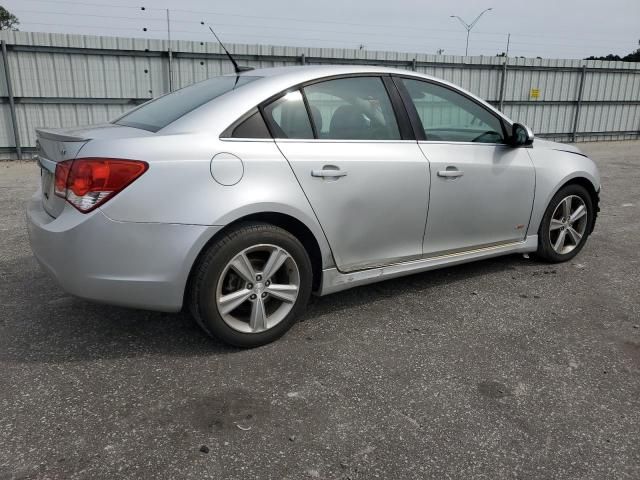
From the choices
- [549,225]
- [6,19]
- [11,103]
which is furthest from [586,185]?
[6,19]

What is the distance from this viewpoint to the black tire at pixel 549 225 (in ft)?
14.8

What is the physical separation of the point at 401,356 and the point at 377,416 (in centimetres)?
62

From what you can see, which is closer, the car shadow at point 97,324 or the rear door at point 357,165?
the car shadow at point 97,324

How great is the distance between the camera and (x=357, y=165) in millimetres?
3336

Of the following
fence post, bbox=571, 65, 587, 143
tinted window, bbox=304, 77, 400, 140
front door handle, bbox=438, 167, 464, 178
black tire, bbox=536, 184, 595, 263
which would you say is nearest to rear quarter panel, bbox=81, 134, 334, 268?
tinted window, bbox=304, 77, 400, 140

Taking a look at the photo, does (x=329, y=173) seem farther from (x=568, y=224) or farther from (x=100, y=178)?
(x=568, y=224)

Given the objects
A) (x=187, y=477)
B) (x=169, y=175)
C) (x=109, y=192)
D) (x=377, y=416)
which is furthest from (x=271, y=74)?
(x=187, y=477)

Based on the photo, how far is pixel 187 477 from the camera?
2.10 m

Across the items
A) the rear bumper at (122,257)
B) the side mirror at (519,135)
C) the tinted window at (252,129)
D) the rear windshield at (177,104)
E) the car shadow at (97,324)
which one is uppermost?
the rear windshield at (177,104)

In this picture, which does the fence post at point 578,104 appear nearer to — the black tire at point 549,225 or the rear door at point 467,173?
the black tire at point 549,225

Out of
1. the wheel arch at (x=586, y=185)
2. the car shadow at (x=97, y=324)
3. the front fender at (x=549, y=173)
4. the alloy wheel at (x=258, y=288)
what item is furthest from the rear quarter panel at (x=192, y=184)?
the wheel arch at (x=586, y=185)

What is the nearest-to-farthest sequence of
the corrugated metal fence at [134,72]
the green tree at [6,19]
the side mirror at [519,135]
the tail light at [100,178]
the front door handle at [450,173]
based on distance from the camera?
the tail light at [100,178] < the front door handle at [450,173] < the side mirror at [519,135] < the corrugated metal fence at [134,72] < the green tree at [6,19]

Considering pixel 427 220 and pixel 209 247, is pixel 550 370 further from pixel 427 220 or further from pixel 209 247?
pixel 209 247

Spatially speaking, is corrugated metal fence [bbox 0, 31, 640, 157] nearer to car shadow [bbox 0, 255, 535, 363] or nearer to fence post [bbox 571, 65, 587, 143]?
fence post [bbox 571, 65, 587, 143]
